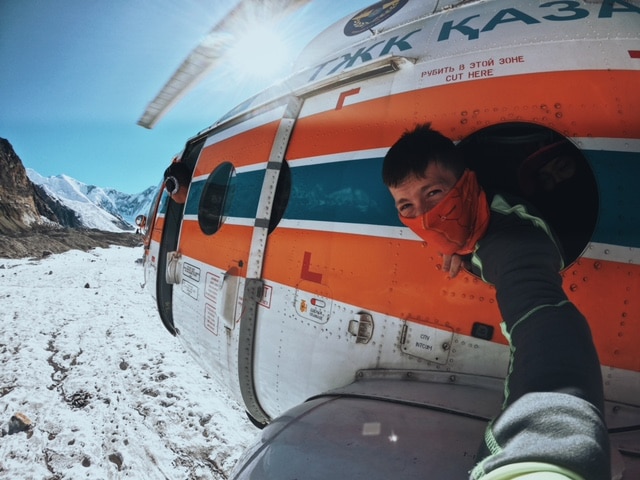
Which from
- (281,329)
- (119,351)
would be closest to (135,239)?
(119,351)

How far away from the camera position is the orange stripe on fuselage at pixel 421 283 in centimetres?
118

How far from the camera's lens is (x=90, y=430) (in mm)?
3246

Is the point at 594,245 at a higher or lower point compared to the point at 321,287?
higher

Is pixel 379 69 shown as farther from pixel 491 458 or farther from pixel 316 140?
pixel 491 458

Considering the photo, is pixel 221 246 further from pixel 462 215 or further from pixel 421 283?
pixel 462 215

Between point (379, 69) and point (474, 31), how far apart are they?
0.55 m

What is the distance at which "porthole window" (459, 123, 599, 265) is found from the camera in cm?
144

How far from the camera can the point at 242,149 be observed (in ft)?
9.16

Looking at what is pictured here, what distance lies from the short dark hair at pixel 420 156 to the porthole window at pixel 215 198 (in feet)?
6.80

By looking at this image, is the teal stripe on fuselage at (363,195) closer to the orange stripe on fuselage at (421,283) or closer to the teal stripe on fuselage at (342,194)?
the teal stripe on fuselage at (342,194)

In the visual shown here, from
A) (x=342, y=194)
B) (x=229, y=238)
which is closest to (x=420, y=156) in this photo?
(x=342, y=194)

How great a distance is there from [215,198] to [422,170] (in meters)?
2.50

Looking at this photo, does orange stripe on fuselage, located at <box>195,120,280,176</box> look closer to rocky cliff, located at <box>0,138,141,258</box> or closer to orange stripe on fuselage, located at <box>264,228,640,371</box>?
orange stripe on fuselage, located at <box>264,228,640,371</box>

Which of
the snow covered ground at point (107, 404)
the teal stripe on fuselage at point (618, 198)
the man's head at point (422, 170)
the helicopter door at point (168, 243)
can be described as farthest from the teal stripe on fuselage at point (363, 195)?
the snow covered ground at point (107, 404)
